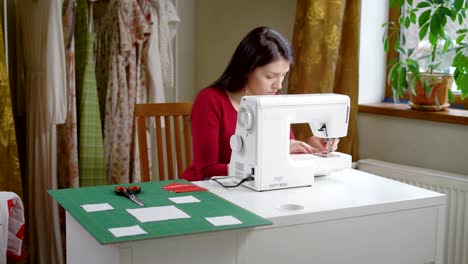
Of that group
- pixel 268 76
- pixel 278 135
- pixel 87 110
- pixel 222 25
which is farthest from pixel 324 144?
pixel 222 25

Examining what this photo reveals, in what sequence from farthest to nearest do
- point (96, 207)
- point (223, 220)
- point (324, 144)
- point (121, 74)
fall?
point (121, 74) → point (324, 144) → point (96, 207) → point (223, 220)

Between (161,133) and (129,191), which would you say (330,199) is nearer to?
(129,191)

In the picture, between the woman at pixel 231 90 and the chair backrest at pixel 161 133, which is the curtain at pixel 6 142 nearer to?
the chair backrest at pixel 161 133

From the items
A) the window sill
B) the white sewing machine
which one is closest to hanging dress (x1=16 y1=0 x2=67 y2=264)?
the white sewing machine

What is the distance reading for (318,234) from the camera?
1.68 metres

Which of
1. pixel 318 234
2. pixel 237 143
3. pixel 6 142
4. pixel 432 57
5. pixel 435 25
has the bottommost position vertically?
pixel 318 234

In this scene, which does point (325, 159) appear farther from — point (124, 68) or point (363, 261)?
point (124, 68)

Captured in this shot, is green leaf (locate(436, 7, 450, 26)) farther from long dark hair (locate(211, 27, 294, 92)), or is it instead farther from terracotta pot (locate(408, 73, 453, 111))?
long dark hair (locate(211, 27, 294, 92))

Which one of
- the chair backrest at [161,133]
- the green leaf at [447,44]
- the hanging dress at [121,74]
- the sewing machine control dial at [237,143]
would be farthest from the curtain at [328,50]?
the sewing machine control dial at [237,143]

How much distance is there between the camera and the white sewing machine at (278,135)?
1.85 meters

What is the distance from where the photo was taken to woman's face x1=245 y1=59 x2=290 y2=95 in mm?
2260

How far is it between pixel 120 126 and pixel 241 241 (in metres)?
1.68

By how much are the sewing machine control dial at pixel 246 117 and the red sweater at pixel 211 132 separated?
34cm

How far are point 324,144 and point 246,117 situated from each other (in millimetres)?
319
